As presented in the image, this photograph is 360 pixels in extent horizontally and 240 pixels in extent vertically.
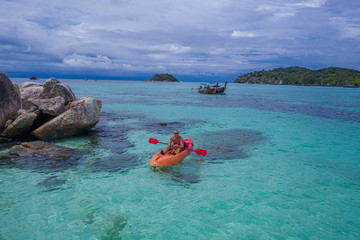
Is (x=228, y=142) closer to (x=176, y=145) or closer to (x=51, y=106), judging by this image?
(x=176, y=145)

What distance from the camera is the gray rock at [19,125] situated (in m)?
15.1

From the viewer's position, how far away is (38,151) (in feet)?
42.2

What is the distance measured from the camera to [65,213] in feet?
26.0

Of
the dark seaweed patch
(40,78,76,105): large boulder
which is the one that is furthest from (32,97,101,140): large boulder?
the dark seaweed patch

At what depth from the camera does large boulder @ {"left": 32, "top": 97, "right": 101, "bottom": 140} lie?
15.6 metres

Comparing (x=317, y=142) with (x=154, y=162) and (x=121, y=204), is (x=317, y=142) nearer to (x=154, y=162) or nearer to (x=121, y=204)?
(x=154, y=162)

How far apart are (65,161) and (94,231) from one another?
639 centimetres

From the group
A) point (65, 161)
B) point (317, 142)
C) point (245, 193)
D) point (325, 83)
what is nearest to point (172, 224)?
point (245, 193)

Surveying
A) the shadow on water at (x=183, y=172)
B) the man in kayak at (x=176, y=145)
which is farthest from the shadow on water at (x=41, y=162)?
the man in kayak at (x=176, y=145)

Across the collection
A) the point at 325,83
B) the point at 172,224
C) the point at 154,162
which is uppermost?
the point at 325,83

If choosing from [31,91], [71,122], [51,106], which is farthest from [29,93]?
[71,122]

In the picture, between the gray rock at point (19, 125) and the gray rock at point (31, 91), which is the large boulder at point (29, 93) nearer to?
the gray rock at point (31, 91)

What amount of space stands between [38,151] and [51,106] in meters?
4.99

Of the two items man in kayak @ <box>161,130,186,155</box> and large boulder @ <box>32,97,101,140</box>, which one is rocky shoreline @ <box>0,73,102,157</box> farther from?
man in kayak @ <box>161,130,186,155</box>
